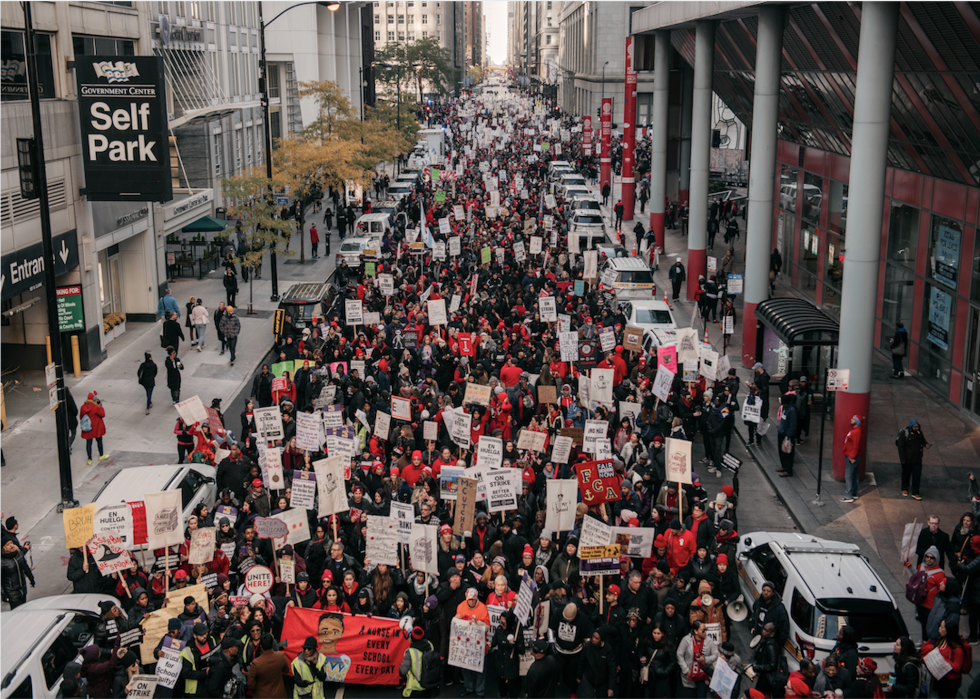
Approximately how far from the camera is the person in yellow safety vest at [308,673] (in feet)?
38.4

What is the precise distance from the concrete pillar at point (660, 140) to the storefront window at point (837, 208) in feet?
44.0

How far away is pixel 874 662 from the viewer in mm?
11930

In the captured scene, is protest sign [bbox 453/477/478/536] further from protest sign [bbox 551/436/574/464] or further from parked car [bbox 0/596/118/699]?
parked car [bbox 0/596/118/699]

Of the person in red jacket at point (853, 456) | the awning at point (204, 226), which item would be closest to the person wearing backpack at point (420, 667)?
the person in red jacket at point (853, 456)

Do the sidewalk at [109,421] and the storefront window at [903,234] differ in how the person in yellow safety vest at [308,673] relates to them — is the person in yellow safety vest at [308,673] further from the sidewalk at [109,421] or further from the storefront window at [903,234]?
the storefront window at [903,234]

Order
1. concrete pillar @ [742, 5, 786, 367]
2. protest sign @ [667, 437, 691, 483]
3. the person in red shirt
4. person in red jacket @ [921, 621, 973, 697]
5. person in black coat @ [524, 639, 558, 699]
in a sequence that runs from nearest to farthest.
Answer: person in black coat @ [524, 639, 558, 699], person in red jacket @ [921, 621, 973, 697], protest sign @ [667, 437, 691, 483], the person in red shirt, concrete pillar @ [742, 5, 786, 367]

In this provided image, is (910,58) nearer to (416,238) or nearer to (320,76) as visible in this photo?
(416,238)

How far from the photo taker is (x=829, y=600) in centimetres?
1269

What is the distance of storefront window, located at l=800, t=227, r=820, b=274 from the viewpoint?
35656 mm

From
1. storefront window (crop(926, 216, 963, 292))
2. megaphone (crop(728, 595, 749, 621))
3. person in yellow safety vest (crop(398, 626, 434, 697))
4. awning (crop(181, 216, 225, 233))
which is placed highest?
storefront window (crop(926, 216, 963, 292))

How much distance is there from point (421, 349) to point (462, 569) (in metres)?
11.6

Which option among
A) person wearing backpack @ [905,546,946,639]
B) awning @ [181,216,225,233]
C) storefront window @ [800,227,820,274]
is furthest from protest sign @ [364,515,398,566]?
awning @ [181,216,225,233]

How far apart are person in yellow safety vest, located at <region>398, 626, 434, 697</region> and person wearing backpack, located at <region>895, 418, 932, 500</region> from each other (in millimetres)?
10701

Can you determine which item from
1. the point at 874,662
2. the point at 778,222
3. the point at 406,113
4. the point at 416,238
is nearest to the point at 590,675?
the point at 874,662
